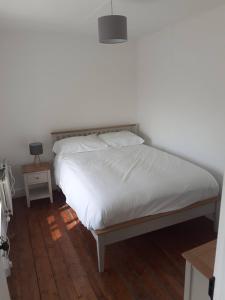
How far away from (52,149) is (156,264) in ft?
7.58

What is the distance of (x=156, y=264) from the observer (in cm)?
222

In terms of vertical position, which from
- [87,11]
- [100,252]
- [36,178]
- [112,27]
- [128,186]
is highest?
[87,11]

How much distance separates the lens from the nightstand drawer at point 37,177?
11.0 ft

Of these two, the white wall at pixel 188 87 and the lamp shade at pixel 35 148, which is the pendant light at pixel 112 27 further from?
the lamp shade at pixel 35 148

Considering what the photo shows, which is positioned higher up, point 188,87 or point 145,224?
point 188,87

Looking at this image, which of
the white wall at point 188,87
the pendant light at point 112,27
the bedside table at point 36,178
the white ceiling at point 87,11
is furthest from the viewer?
the bedside table at point 36,178

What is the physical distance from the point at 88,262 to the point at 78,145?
1.72 meters

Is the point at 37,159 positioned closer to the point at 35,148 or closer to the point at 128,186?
the point at 35,148

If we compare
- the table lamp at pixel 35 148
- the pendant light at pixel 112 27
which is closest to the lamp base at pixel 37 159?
the table lamp at pixel 35 148

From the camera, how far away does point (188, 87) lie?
3.06 meters

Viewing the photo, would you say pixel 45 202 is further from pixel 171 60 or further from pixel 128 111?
pixel 171 60

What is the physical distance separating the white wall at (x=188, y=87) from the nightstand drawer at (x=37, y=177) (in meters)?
1.84

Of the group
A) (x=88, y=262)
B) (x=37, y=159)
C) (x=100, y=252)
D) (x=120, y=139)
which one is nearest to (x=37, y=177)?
(x=37, y=159)

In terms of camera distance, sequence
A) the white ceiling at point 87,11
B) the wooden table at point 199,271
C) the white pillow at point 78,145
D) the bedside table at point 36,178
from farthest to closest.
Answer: the white pillow at point 78,145, the bedside table at point 36,178, the white ceiling at point 87,11, the wooden table at point 199,271
